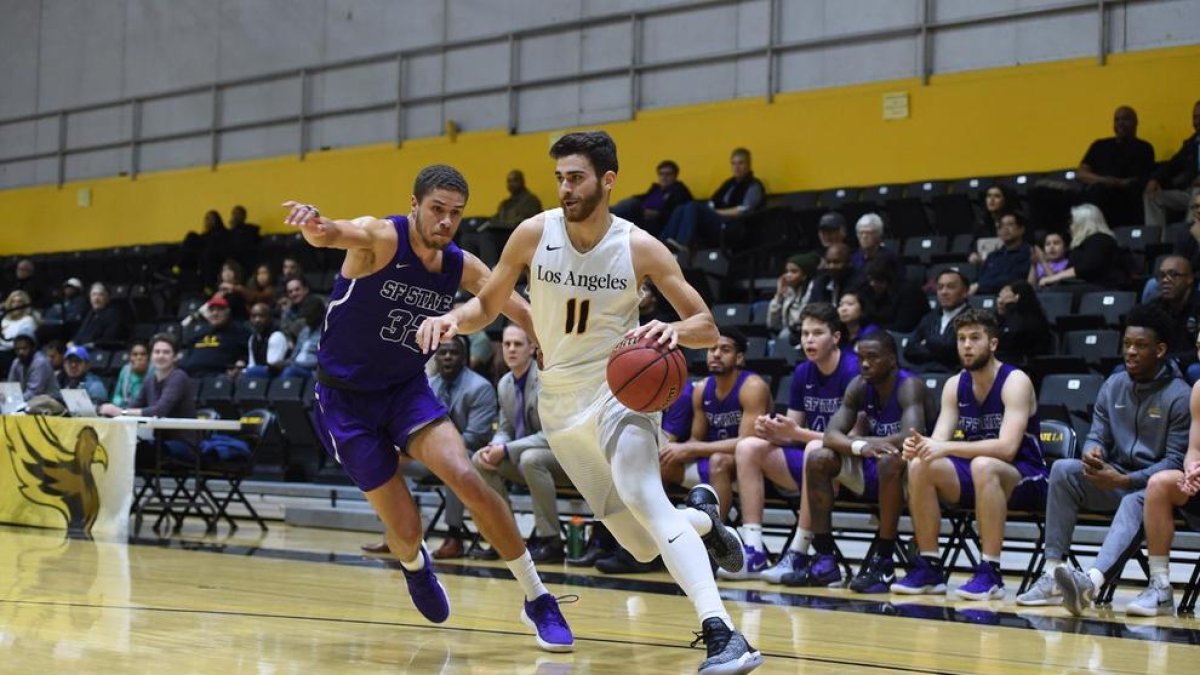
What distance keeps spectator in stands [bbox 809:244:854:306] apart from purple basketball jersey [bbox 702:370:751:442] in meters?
2.04

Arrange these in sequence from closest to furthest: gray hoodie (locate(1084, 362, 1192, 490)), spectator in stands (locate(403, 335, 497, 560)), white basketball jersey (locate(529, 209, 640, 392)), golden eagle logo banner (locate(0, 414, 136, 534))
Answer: white basketball jersey (locate(529, 209, 640, 392)), gray hoodie (locate(1084, 362, 1192, 490)), spectator in stands (locate(403, 335, 497, 560)), golden eagle logo banner (locate(0, 414, 136, 534))

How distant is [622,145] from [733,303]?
3.37 meters

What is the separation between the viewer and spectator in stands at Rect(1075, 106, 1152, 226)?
1040 cm

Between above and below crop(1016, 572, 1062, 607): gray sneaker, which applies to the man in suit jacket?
above

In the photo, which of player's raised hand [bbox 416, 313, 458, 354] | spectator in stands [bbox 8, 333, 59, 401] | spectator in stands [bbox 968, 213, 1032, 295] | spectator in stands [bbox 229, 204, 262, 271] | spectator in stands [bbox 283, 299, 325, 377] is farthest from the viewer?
spectator in stands [bbox 229, 204, 262, 271]

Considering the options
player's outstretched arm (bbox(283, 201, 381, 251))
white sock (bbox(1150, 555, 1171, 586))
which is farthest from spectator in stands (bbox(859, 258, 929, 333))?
player's outstretched arm (bbox(283, 201, 381, 251))

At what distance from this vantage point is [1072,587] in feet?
19.2

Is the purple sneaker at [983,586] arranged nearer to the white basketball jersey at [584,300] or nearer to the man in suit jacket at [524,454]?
the man in suit jacket at [524,454]

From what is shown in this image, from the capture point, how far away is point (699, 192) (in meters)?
13.8

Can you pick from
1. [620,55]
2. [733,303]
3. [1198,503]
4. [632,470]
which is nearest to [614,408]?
[632,470]

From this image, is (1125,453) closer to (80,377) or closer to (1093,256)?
(1093,256)

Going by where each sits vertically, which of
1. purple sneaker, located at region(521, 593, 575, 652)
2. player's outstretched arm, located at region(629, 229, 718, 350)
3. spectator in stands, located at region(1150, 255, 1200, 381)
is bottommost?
purple sneaker, located at region(521, 593, 575, 652)

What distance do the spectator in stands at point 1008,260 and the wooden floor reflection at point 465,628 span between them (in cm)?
373

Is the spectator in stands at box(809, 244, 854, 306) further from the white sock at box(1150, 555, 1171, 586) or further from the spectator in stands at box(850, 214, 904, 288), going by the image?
the white sock at box(1150, 555, 1171, 586)
